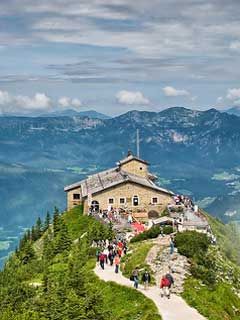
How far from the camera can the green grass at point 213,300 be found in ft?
143

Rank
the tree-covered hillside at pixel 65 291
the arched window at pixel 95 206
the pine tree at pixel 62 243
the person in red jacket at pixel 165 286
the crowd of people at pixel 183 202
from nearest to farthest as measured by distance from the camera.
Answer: the tree-covered hillside at pixel 65 291, the person in red jacket at pixel 165 286, the pine tree at pixel 62 243, the crowd of people at pixel 183 202, the arched window at pixel 95 206

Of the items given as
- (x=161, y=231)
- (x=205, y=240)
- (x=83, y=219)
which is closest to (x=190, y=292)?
(x=205, y=240)

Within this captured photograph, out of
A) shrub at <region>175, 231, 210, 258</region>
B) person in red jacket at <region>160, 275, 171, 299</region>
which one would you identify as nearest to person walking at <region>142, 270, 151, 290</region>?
person in red jacket at <region>160, 275, 171, 299</region>

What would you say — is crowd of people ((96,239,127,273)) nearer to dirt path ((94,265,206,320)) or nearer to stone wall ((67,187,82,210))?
dirt path ((94,265,206,320))

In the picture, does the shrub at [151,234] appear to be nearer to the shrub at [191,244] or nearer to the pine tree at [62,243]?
the shrub at [191,244]

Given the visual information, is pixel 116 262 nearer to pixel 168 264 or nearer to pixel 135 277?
pixel 168 264

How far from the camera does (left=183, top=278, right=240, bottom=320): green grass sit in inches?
1719

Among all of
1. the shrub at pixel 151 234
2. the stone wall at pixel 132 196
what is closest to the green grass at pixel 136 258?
the shrub at pixel 151 234

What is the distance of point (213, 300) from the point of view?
46.7 meters

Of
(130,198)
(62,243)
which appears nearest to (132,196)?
(130,198)

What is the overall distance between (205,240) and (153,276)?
38.0 feet

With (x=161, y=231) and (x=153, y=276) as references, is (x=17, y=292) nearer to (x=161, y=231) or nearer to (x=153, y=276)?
(x=153, y=276)

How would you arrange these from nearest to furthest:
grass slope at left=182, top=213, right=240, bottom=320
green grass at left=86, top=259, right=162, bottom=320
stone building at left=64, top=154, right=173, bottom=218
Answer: green grass at left=86, top=259, right=162, bottom=320 < grass slope at left=182, top=213, right=240, bottom=320 < stone building at left=64, top=154, right=173, bottom=218

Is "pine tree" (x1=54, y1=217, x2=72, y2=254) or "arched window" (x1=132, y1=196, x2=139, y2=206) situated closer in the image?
"pine tree" (x1=54, y1=217, x2=72, y2=254)
